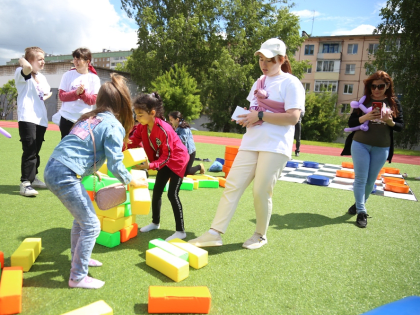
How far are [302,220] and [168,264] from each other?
7.83 ft

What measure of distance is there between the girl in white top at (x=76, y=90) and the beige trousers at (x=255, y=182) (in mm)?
2625

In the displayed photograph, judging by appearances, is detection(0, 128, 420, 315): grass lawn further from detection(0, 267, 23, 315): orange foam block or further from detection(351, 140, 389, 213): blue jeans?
detection(351, 140, 389, 213): blue jeans

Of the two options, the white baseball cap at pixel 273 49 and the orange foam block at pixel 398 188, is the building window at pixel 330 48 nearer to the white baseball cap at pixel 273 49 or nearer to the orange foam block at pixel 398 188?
the orange foam block at pixel 398 188

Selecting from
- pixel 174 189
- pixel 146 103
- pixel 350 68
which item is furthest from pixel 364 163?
pixel 350 68

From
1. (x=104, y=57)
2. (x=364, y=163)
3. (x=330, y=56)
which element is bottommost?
(x=364, y=163)

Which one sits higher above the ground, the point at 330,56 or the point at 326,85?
the point at 330,56

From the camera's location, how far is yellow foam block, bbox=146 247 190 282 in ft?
7.93

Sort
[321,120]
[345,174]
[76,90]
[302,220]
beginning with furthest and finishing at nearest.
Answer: [321,120] → [345,174] → [76,90] → [302,220]

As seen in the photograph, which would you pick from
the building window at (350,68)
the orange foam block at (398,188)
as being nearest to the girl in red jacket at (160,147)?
the orange foam block at (398,188)

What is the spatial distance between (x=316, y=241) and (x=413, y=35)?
29.4 metres

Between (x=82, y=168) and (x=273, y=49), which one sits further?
(x=273, y=49)

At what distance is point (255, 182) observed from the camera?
3.08 meters

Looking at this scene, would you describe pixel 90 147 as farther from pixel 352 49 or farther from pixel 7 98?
pixel 352 49

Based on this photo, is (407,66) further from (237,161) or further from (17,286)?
(17,286)
